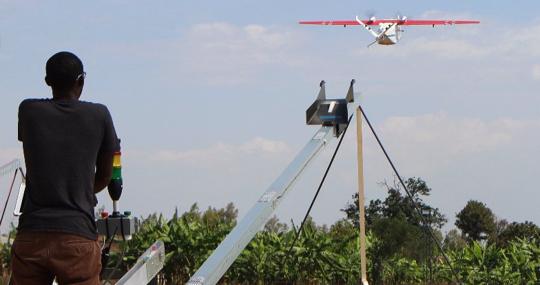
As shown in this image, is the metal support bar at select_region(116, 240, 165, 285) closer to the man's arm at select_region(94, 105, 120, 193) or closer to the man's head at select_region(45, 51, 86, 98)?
the man's arm at select_region(94, 105, 120, 193)

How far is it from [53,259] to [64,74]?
0.72 meters

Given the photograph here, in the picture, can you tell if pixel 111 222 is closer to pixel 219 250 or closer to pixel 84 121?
pixel 219 250

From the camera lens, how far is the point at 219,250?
598 centimetres

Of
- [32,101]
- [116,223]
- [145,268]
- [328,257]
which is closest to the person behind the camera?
[32,101]

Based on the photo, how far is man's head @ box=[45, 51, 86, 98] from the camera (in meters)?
3.90

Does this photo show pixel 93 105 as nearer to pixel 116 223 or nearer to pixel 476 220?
pixel 116 223

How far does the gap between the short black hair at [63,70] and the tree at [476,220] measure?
103ft

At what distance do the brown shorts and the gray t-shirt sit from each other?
0.03m

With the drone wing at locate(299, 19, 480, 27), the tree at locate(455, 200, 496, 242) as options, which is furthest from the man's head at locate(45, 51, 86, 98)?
the drone wing at locate(299, 19, 480, 27)

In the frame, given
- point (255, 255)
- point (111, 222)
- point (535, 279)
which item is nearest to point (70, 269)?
point (111, 222)

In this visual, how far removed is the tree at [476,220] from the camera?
34.6 m

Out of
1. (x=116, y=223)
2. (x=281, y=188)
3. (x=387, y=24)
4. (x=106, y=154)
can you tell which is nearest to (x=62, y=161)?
(x=106, y=154)

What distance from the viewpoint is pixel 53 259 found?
3.70m

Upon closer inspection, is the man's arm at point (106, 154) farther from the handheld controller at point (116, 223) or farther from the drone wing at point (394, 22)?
the drone wing at point (394, 22)
